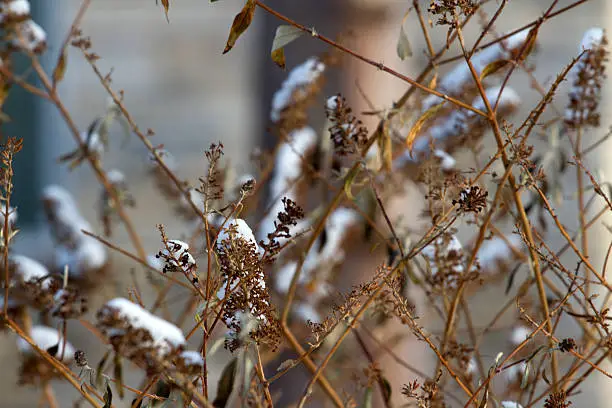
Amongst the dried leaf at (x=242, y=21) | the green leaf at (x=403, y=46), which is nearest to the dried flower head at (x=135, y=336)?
the dried leaf at (x=242, y=21)

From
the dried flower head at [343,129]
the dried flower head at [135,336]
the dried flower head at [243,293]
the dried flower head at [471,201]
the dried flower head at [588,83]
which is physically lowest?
the dried flower head at [135,336]

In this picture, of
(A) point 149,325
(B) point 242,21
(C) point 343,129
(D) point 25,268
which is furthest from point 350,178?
(D) point 25,268

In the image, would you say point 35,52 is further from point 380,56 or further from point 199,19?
point 199,19

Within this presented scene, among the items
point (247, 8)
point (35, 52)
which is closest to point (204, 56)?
point (35, 52)

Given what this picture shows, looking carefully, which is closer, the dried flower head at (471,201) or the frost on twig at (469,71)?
the dried flower head at (471,201)

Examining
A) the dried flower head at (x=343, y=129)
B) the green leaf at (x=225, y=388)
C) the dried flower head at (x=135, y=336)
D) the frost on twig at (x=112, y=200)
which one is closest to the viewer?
the dried flower head at (x=135, y=336)

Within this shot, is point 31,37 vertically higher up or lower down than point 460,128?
higher up

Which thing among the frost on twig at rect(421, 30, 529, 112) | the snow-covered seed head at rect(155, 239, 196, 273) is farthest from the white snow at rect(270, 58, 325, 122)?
the snow-covered seed head at rect(155, 239, 196, 273)

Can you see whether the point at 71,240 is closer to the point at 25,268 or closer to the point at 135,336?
the point at 25,268

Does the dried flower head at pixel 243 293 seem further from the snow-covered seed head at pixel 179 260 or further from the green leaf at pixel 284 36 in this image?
the green leaf at pixel 284 36

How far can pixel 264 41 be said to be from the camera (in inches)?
50.7

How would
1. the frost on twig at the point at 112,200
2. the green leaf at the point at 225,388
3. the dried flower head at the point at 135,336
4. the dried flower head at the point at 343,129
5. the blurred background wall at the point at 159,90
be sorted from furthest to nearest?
the blurred background wall at the point at 159,90 → the frost on twig at the point at 112,200 → the dried flower head at the point at 343,129 → the green leaf at the point at 225,388 → the dried flower head at the point at 135,336

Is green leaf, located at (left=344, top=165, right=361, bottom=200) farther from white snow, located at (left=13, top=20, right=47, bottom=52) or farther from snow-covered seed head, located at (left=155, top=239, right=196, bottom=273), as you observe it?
white snow, located at (left=13, top=20, right=47, bottom=52)

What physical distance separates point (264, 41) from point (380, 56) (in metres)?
0.21
